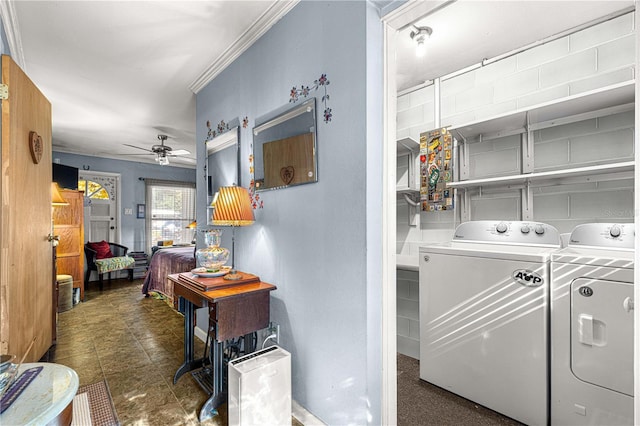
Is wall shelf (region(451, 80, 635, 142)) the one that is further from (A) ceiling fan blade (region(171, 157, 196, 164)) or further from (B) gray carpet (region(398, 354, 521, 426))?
(A) ceiling fan blade (region(171, 157, 196, 164))

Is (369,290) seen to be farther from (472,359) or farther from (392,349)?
(472,359)

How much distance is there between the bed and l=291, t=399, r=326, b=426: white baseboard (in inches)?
84.7

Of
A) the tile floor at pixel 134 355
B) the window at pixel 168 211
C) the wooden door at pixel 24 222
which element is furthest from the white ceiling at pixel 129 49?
the window at pixel 168 211

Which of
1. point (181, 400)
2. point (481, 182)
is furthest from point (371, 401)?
point (481, 182)

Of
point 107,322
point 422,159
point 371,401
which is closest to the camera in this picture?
point 371,401

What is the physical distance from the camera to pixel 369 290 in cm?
144

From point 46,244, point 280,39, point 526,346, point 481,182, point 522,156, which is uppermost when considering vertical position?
point 280,39

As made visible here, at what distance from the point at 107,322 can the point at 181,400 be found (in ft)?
7.03

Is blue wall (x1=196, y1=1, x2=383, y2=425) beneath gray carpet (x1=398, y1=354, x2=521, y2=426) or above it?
above

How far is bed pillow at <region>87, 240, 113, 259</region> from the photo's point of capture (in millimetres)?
5406

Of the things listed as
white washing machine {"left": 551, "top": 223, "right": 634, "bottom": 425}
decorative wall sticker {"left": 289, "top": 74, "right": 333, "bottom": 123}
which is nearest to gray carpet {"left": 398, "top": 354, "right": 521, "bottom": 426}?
white washing machine {"left": 551, "top": 223, "right": 634, "bottom": 425}

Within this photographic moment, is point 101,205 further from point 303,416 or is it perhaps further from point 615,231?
point 615,231

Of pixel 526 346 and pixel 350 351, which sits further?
pixel 526 346

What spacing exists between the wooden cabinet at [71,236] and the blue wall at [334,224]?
13.6ft
